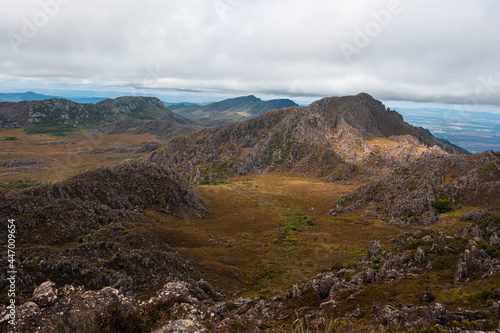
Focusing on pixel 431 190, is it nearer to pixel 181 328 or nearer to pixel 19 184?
pixel 181 328

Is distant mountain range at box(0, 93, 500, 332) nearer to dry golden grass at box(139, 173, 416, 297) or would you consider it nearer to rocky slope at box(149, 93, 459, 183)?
dry golden grass at box(139, 173, 416, 297)

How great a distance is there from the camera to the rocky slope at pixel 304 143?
142875 mm

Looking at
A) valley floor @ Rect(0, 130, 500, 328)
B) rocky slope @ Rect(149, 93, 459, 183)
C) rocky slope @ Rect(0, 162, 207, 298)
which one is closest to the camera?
valley floor @ Rect(0, 130, 500, 328)

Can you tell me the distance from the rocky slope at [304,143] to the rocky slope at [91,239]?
267ft

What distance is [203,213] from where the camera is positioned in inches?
2837

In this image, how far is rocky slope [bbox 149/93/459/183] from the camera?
143 m

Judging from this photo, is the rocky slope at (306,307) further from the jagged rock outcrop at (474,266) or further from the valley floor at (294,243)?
the valley floor at (294,243)

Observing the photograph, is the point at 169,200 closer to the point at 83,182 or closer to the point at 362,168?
the point at 83,182

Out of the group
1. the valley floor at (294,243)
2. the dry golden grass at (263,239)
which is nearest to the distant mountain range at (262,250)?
the valley floor at (294,243)

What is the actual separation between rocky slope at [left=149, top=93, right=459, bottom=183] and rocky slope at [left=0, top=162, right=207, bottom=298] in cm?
8142

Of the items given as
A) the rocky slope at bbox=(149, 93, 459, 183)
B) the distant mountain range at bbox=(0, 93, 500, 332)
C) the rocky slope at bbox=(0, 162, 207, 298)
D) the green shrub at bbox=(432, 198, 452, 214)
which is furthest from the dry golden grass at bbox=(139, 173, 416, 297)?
the rocky slope at bbox=(149, 93, 459, 183)

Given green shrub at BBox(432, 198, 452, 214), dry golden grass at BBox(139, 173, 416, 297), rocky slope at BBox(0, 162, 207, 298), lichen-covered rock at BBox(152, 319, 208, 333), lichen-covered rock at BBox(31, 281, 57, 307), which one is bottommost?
dry golden grass at BBox(139, 173, 416, 297)

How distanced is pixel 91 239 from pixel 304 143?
142207 millimetres

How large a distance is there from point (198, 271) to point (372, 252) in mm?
28089
